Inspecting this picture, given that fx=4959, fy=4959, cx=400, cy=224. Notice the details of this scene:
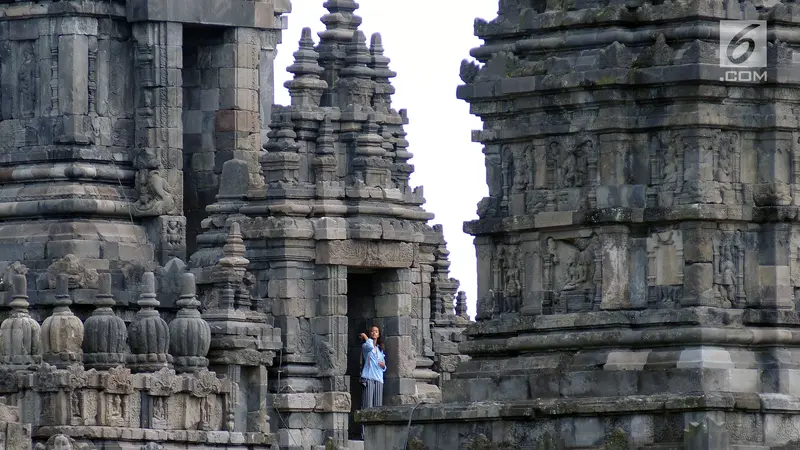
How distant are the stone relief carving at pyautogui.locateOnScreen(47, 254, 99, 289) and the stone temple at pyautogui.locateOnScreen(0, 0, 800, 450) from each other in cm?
5

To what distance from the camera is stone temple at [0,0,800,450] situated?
57656mm

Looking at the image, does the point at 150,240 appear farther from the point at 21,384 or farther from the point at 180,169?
the point at 21,384

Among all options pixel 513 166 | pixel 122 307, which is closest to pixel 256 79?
pixel 122 307

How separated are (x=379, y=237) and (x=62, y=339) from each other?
763cm

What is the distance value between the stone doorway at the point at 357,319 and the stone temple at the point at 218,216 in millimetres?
41

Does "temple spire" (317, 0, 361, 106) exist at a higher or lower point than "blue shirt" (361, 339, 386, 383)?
higher

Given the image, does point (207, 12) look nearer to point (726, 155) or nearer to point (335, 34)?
point (335, 34)

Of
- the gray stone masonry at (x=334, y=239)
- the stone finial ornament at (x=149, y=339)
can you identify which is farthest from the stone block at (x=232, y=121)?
the stone finial ornament at (x=149, y=339)

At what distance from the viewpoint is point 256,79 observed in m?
93.5

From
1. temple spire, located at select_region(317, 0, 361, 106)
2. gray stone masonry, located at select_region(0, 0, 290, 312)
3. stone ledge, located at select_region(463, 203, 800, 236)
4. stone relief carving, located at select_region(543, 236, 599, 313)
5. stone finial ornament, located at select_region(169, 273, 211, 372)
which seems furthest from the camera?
temple spire, located at select_region(317, 0, 361, 106)

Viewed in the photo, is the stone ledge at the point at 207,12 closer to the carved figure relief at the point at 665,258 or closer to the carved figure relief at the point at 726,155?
the carved figure relief at the point at 665,258

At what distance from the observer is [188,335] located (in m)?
85.1

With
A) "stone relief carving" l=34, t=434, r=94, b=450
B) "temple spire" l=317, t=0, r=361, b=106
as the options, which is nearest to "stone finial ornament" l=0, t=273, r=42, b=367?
"stone relief carving" l=34, t=434, r=94, b=450

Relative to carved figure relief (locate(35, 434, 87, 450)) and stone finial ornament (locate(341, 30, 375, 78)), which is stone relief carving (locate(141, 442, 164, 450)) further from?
stone finial ornament (locate(341, 30, 375, 78))
